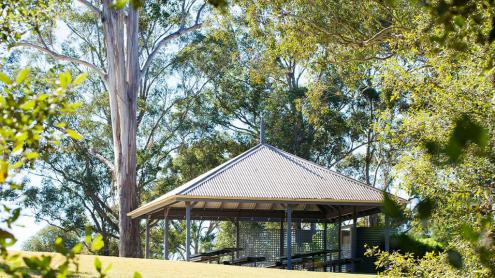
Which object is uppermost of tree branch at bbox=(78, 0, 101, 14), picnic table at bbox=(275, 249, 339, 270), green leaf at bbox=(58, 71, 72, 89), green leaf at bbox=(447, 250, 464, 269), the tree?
tree branch at bbox=(78, 0, 101, 14)

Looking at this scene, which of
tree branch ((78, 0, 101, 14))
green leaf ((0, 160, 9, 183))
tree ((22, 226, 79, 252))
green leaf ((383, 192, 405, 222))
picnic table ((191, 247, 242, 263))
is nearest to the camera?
green leaf ((383, 192, 405, 222))

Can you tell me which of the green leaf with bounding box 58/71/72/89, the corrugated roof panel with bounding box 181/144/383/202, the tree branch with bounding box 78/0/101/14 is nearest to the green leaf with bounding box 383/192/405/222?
the green leaf with bounding box 58/71/72/89

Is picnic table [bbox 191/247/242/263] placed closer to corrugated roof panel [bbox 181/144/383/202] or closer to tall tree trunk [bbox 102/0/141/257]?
corrugated roof panel [bbox 181/144/383/202]

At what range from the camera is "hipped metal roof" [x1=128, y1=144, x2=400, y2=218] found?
20.4 m

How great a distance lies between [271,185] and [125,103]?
27.3 ft

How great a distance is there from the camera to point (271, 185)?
70.1 ft

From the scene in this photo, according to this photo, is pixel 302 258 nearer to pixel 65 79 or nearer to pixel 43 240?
pixel 43 240

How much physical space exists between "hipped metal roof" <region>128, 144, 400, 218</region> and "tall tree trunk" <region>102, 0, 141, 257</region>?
4.24m

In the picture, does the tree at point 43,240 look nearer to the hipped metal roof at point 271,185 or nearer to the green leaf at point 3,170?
the hipped metal roof at point 271,185

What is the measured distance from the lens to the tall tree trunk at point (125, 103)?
27438mm

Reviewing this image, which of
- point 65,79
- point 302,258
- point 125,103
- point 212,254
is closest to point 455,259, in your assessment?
point 65,79

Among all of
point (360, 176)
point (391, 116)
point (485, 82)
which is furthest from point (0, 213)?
point (360, 176)

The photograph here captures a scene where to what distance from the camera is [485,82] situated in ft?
31.8

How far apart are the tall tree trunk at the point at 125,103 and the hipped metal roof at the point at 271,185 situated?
4237mm
